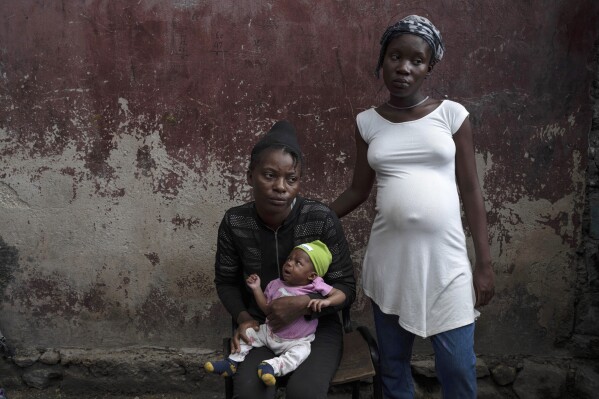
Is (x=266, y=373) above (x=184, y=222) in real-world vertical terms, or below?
below

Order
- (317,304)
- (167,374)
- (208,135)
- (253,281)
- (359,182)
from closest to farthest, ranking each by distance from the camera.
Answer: (317,304)
(253,281)
(359,182)
(208,135)
(167,374)

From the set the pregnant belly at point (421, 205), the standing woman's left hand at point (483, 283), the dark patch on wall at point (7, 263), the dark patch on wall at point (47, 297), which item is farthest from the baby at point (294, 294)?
the dark patch on wall at point (7, 263)

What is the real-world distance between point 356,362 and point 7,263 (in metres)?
2.27

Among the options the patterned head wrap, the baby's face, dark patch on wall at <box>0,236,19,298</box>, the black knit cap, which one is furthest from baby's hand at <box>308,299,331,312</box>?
dark patch on wall at <box>0,236,19,298</box>

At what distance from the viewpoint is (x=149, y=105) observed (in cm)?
Result: 360

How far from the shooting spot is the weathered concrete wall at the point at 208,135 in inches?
137

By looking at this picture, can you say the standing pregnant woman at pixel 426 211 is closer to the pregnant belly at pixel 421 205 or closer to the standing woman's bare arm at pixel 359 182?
the pregnant belly at pixel 421 205

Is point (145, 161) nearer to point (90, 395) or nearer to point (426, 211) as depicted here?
point (90, 395)

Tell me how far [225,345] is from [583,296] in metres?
2.12

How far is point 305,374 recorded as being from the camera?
2535mm

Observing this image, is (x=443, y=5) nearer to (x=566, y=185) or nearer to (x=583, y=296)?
(x=566, y=185)

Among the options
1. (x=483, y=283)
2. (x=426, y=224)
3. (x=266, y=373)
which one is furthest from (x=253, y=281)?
(x=483, y=283)

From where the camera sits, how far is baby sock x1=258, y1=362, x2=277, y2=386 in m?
2.42

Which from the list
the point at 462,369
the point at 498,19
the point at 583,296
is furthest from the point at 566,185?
the point at 462,369
